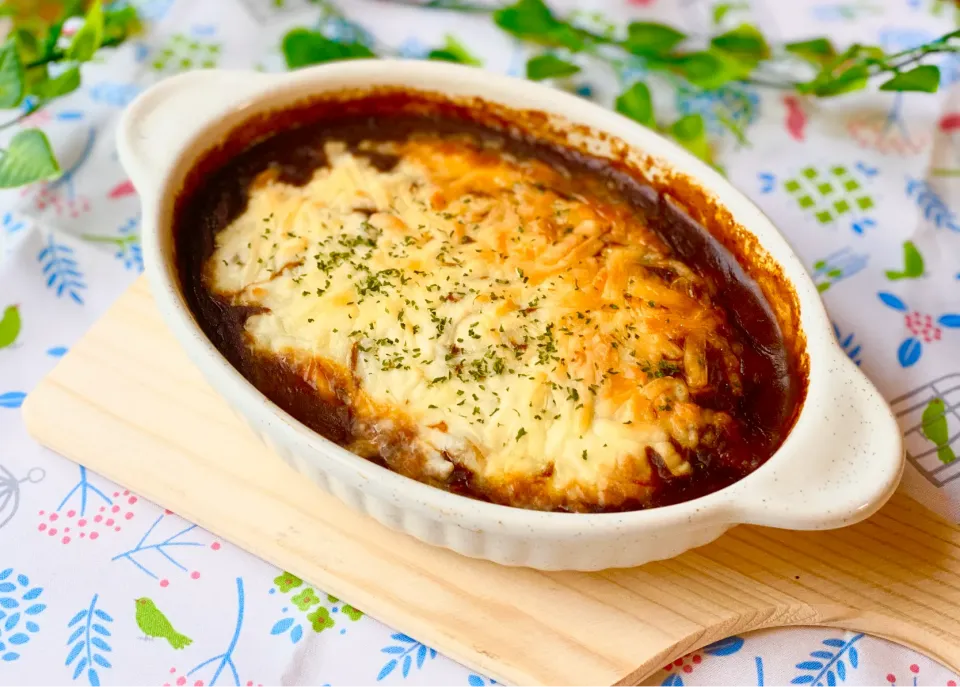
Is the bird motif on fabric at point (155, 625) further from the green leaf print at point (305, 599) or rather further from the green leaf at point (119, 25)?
the green leaf at point (119, 25)

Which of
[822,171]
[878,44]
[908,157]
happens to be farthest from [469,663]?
[878,44]

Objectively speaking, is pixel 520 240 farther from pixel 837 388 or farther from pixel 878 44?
pixel 878 44

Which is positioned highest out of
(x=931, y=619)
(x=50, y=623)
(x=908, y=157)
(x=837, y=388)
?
(x=837, y=388)

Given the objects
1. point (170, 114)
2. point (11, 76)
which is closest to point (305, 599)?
point (170, 114)

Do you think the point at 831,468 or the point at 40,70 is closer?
the point at 831,468

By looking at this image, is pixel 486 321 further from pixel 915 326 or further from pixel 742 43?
pixel 742 43

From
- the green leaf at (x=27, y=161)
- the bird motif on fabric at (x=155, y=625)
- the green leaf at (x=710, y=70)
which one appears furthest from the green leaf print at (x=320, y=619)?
the green leaf at (x=710, y=70)

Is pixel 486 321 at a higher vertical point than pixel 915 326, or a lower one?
higher
